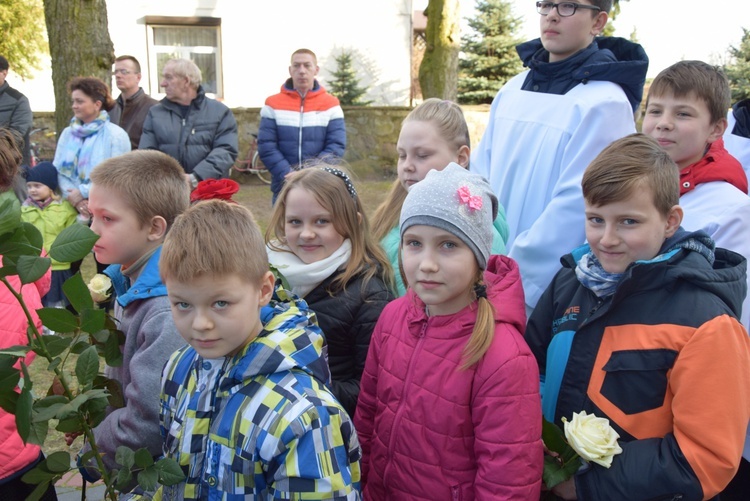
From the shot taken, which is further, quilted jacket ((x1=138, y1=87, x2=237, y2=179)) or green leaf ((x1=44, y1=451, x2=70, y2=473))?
quilted jacket ((x1=138, y1=87, x2=237, y2=179))

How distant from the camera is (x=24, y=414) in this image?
1526 mm

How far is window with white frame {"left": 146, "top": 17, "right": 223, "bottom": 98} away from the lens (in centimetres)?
1496

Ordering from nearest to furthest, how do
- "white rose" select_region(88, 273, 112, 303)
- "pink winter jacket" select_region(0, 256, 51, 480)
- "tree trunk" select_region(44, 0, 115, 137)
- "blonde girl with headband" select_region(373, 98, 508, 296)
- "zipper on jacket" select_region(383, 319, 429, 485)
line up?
"zipper on jacket" select_region(383, 319, 429, 485) < "pink winter jacket" select_region(0, 256, 51, 480) < "white rose" select_region(88, 273, 112, 303) < "blonde girl with headband" select_region(373, 98, 508, 296) < "tree trunk" select_region(44, 0, 115, 137)

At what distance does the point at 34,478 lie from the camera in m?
1.70

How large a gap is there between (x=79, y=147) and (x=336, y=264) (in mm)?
4290

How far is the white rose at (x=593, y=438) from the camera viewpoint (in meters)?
1.75

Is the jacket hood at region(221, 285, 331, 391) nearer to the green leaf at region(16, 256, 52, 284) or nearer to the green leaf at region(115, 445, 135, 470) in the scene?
the green leaf at region(115, 445, 135, 470)

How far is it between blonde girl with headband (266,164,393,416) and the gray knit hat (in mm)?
506

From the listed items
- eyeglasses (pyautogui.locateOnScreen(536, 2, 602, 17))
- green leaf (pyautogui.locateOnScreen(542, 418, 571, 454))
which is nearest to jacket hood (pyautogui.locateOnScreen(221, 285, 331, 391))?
green leaf (pyautogui.locateOnScreen(542, 418, 571, 454))

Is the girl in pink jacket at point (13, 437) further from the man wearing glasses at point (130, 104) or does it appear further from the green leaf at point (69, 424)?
the man wearing glasses at point (130, 104)

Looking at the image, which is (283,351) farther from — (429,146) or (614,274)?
(429,146)

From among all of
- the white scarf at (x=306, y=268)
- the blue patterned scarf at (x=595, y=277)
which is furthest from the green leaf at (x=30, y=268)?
the blue patterned scarf at (x=595, y=277)

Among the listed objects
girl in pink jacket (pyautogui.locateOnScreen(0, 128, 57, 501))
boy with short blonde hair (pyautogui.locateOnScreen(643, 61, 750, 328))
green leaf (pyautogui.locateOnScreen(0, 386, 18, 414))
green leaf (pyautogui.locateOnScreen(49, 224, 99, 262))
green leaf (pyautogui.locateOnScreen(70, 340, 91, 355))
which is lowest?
girl in pink jacket (pyautogui.locateOnScreen(0, 128, 57, 501))

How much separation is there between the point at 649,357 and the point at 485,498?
61 centimetres
